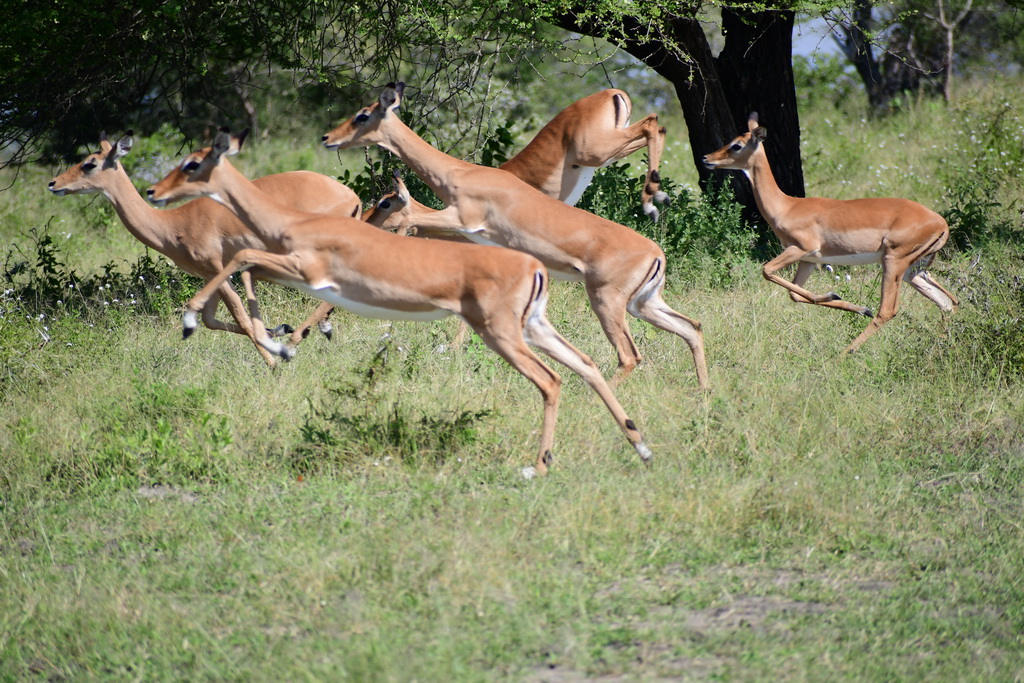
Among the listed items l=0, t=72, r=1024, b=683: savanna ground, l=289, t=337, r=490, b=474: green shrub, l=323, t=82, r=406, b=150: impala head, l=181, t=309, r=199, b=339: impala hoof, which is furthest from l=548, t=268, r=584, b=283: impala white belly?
l=181, t=309, r=199, b=339: impala hoof

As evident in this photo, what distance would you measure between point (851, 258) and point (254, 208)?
4532mm

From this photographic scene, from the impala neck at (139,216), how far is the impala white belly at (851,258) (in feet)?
14.9

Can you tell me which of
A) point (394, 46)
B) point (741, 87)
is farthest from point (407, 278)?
point (741, 87)

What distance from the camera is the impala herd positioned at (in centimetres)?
529

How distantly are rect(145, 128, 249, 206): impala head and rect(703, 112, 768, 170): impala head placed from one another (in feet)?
→ 13.2

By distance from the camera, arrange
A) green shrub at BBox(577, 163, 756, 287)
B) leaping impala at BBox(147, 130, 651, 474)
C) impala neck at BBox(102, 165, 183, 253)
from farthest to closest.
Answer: green shrub at BBox(577, 163, 756, 287), impala neck at BBox(102, 165, 183, 253), leaping impala at BBox(147, 130, 651, 474)

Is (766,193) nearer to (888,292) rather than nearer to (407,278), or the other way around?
(888,292)

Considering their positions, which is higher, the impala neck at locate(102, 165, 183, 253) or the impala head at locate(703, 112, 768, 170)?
the impala neck at locate(102, 165, 183, 253)

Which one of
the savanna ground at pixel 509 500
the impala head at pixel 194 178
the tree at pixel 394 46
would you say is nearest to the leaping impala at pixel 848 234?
the savanna ground at pixel 509 500

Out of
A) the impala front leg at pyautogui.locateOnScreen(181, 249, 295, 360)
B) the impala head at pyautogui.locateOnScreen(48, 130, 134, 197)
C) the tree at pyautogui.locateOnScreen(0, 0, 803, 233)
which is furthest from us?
the tree at pyautogui.locateOnScreen(0, 0, 803, 233)

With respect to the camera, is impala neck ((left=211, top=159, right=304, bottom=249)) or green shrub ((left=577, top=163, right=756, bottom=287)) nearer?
impala neck ((left=211, top=159, right=304, bottom=249))

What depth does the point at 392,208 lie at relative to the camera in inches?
276

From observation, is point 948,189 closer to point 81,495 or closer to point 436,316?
point 436,316

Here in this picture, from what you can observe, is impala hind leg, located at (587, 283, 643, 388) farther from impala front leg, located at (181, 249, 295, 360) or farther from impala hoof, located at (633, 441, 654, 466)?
impala front leg, located at (181, 249, 295, 360)
